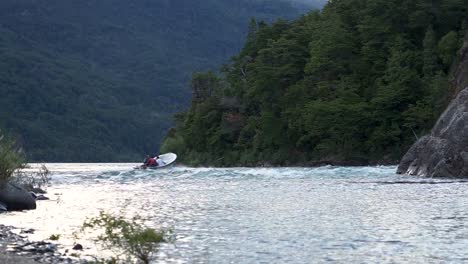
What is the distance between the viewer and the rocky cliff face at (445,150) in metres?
51.3

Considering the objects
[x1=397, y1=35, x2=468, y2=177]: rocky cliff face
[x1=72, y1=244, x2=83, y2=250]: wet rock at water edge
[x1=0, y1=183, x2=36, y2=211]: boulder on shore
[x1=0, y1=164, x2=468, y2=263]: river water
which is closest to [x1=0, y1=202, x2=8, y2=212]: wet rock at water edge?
[x1=0, y1=183, x2=36, y2=211]: boulder on shore

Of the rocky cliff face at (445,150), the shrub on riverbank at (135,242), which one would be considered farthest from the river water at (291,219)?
the rocky cliff face at (445,150)

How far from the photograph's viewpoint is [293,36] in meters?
99.3

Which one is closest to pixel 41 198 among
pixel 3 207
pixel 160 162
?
pixel 3 207

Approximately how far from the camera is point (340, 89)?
84625 millimetres

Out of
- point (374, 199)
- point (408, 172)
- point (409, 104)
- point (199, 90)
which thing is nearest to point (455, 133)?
point (408, 172)

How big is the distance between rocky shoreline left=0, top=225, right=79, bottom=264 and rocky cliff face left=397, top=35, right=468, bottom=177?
32.6 m

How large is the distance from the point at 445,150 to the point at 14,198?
91.5 feet

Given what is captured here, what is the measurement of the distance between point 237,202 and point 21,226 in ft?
36.4

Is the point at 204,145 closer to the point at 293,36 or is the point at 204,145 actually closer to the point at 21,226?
the point at 293,36

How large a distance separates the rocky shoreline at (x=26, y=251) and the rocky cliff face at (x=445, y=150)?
32.6 metres

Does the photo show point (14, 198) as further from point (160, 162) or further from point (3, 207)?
point (160, 162)

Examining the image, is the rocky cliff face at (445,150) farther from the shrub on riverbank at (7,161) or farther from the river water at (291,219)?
the shrub on riverbank at (7,161)

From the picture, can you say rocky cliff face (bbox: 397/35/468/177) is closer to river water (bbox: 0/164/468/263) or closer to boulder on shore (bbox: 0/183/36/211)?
river water (bbox: 0/164/468/263)
